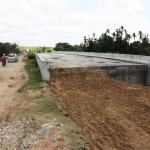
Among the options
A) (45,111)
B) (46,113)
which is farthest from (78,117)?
(45,111)

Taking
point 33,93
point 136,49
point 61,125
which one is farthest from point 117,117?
point 136,49

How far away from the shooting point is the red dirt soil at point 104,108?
9108 millimetres

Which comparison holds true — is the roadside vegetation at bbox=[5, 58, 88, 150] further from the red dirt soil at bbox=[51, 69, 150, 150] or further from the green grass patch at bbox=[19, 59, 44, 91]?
the green grass patch at bbox=[19, 59, 44, 91]

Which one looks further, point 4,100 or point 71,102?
point 4,100

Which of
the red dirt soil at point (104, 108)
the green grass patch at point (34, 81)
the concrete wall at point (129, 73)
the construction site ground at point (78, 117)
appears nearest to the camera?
the construction site ground at point (78, 117)

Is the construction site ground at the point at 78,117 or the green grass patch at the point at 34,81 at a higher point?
the green grass patch at the point at 34,81

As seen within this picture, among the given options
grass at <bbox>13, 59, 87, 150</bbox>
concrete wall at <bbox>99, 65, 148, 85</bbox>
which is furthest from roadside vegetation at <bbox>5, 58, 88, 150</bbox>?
concrete wall at <bbox>99, 65, 148, 85</bbox>

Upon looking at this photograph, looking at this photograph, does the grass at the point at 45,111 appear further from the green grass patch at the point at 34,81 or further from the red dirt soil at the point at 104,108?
the green grass patch at the point at 34,81

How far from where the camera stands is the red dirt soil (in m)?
9.11

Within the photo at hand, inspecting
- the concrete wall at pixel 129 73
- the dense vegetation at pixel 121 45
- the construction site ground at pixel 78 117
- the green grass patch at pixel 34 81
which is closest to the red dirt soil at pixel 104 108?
the construction site ground at pixel 78 117

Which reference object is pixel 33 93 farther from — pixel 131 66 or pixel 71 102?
pixel 131 66

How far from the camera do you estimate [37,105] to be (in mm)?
12805

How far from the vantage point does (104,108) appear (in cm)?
1248

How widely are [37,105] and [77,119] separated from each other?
2495 millimetres
